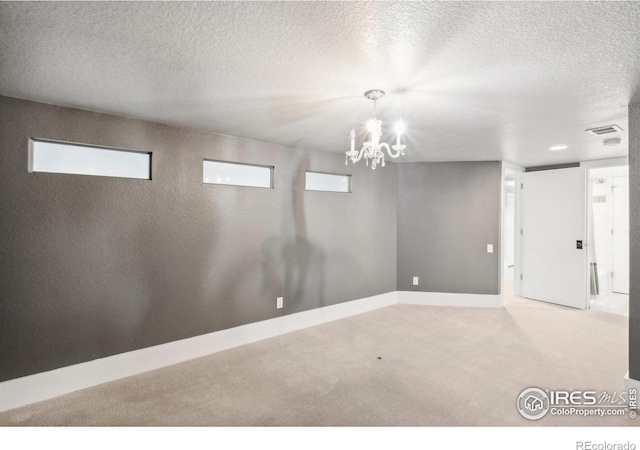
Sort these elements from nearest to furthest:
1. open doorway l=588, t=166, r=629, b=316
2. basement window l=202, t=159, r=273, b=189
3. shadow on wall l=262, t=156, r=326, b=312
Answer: basement window l=202, t=159, r=273, b=189, shadow on wall l=262, t=156, r=326, b=312, open doorway l=588, t=166, r=629, b=316

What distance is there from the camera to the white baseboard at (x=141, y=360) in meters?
2.30

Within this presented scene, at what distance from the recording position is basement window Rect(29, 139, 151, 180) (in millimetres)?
2406

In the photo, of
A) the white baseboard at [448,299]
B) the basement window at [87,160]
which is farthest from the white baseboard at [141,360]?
the basement window at [87,160]

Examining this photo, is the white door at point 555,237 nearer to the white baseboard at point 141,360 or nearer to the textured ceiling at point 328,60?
the textured ceiling at point 328,60

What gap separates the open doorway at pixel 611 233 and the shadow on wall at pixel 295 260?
5.18m

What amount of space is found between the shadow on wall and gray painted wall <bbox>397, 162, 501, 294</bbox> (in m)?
1.71

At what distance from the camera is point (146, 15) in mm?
1358

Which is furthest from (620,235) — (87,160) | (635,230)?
(87,160)

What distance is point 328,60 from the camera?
172 cm

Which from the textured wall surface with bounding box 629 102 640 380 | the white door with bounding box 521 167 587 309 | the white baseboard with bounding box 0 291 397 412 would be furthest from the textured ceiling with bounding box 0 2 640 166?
the white door with bounding box 521 167 587 309

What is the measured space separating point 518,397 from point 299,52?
2.86 m

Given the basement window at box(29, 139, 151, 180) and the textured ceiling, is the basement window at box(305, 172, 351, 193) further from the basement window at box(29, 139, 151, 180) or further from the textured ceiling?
the basement window at box(29, 139, 151, 180)

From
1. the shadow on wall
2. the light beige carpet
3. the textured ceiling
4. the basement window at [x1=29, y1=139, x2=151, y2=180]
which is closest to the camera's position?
the textured ceiling

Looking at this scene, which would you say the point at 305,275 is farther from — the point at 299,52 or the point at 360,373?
the point at 299,52
